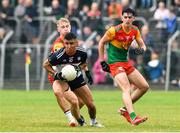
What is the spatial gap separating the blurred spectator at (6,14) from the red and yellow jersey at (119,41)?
18164 millimetres

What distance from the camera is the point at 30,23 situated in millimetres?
37500

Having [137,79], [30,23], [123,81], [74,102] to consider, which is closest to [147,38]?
[30,23]

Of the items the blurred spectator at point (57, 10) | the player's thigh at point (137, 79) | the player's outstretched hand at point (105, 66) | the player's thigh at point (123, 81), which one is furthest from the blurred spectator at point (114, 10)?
the player's thigh at point (123, 81)

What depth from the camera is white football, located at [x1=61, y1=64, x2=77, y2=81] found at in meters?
17.9

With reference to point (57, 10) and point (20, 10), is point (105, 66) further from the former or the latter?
point (20, 10)

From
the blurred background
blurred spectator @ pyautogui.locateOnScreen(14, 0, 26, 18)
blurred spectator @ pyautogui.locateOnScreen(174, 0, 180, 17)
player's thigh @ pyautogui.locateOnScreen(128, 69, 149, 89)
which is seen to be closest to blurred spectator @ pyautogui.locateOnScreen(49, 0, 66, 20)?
the blurred background

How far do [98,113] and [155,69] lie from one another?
1266 cm

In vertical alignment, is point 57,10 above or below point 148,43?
above

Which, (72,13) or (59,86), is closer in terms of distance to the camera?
(59,86)

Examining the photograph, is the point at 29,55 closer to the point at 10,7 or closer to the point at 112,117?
the point at 10,7

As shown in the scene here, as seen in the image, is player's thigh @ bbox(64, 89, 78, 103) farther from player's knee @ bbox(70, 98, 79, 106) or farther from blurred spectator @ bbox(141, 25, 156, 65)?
blurred spectator @ bbox(141, 25, 156, 65)

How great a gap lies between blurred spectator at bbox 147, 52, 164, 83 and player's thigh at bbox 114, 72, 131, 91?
15787 mm

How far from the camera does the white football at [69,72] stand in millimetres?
17938

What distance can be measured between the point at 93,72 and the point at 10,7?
5.07 m
